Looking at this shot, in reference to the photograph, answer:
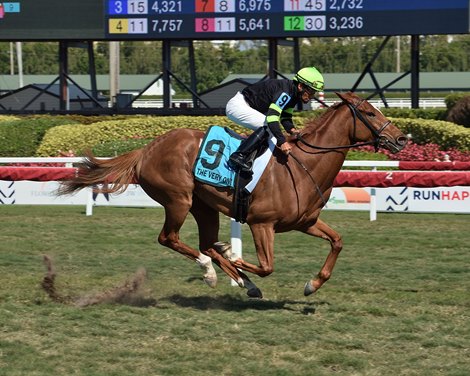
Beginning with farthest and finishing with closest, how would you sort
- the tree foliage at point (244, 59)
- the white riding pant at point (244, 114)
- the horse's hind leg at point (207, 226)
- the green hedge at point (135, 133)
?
the tree foliage at point (244, 59), the green hedge at point (135, 133), the horse's hind leg at point (207, 226), the white riding pant at point (244, 114)

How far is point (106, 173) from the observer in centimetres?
828

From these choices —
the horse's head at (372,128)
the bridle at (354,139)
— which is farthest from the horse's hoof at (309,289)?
the horse's head at (372,128)

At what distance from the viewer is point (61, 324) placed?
668cm

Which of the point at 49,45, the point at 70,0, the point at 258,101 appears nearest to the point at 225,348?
the point at 258,101

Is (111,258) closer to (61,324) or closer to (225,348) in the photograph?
(61,324)

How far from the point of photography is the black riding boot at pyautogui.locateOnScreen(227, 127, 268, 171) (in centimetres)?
739

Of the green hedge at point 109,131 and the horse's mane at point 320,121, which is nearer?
the horse's mane at point 320,121

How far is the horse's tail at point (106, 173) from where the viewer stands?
26.6 feet

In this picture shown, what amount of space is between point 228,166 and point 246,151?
0.22m

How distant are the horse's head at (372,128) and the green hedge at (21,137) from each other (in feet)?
42.2

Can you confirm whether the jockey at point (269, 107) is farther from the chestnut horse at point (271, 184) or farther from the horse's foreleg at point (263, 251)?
the horse's foreleg at point (263, 251)

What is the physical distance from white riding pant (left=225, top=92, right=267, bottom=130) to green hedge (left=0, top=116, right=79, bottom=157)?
12.2m

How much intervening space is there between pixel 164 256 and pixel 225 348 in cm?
430

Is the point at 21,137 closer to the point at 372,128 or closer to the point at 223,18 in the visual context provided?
the point at 223,18
